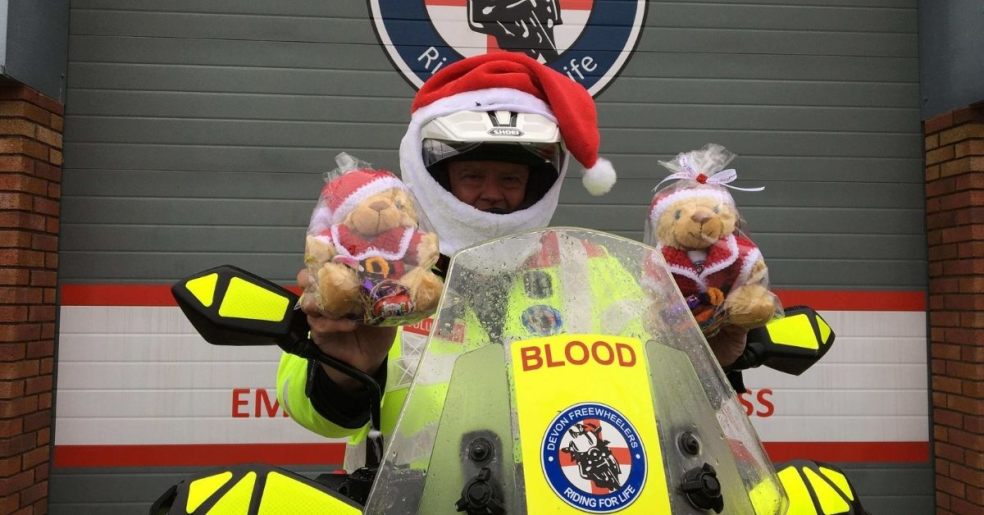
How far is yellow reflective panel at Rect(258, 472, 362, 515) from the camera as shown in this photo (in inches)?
42.8

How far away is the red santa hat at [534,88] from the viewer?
182 centimetres

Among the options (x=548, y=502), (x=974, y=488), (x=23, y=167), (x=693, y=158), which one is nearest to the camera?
(x=548, y=502)

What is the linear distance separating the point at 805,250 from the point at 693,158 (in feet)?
9.46

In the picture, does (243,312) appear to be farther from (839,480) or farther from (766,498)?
(839,480)

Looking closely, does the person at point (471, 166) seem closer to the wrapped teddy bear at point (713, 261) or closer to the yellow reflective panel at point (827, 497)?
the wrapped teddy bear at point (713, 261)

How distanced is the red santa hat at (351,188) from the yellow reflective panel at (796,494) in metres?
0.95

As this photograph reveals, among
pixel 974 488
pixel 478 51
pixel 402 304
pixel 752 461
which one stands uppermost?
pixel 478 51

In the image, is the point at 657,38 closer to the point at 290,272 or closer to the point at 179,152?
the point at 290,272

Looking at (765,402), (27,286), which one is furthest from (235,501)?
(765,402)

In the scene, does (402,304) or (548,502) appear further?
(402,304)

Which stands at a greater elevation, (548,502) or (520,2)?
(520,2)

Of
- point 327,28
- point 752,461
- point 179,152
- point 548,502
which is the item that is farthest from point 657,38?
point 548,502

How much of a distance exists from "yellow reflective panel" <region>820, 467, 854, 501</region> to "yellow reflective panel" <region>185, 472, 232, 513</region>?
3.92 ft

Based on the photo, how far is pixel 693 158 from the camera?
5.31ft
